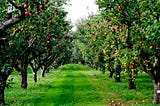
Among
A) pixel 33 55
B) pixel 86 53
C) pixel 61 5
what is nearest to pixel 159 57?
pixel 61 5

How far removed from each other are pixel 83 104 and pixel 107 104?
4.86ft

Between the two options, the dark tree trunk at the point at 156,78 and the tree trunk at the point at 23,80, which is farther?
the tree trunk at the point at 23,80

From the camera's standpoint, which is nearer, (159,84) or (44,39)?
(159,84)

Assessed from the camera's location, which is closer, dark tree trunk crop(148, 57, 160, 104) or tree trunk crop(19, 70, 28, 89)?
dark tree trunk crop(148, 57, 160, 104)

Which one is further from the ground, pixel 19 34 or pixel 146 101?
pixel 19 34

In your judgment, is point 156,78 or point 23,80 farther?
point 23,80

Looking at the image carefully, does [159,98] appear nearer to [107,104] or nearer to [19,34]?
[107,104]

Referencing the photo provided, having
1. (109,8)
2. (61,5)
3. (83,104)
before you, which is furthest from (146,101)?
(61,5)

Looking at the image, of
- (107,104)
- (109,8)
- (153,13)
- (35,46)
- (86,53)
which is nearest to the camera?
(153,13)

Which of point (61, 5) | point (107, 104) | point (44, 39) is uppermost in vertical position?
point (61, 5)

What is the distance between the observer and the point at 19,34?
824 inches

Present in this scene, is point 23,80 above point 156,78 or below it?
below

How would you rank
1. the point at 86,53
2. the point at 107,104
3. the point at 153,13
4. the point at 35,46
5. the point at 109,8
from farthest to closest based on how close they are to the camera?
the point at 86,53 → the point at 35,46 → the point at 107,104 → the point at 109,8 → the point at 153,13

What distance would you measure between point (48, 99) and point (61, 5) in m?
9.05
